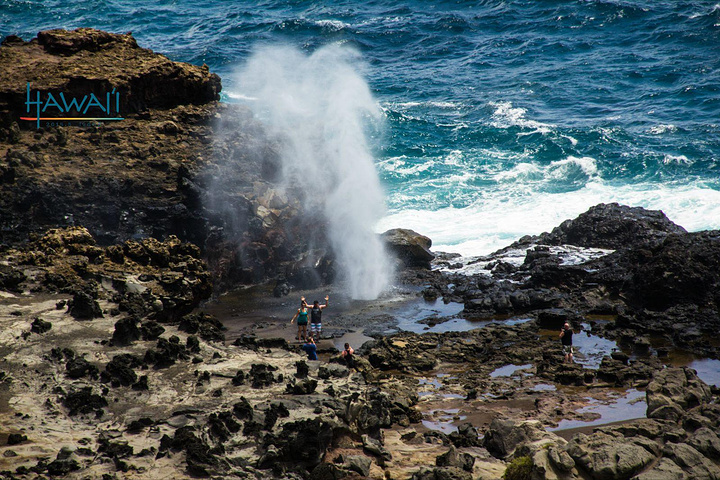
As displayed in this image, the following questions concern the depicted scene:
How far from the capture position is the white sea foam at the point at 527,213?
101ft

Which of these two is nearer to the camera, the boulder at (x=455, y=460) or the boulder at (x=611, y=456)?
the boulder at (x=611, y=456)

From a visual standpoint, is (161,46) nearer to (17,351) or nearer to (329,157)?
(329,157)

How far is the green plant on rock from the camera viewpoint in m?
10.9

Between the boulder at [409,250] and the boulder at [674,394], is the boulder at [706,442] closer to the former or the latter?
the boulder at [674,394]

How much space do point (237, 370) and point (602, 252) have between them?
17172 mm

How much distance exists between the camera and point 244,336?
17.3 metres

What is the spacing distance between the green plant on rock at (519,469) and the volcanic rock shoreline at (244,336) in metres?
0.03

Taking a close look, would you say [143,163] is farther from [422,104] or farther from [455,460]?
[422,104]

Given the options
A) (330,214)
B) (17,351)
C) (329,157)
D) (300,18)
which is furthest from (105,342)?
(300,18)

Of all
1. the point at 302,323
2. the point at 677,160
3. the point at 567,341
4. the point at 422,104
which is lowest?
the point at 302,323

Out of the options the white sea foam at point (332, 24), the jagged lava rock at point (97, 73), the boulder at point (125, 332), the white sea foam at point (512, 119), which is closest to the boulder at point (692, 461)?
the boulder at point (125, 332)

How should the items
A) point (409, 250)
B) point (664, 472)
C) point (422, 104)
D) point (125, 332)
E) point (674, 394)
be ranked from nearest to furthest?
point (664, 472), point (674, 394), point (125, 332), point (409, 250), point (422, 104)

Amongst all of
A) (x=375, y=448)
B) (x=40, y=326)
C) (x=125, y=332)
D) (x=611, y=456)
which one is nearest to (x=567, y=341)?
(x=611, y=456)

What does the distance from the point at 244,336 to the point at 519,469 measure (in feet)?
28.1
